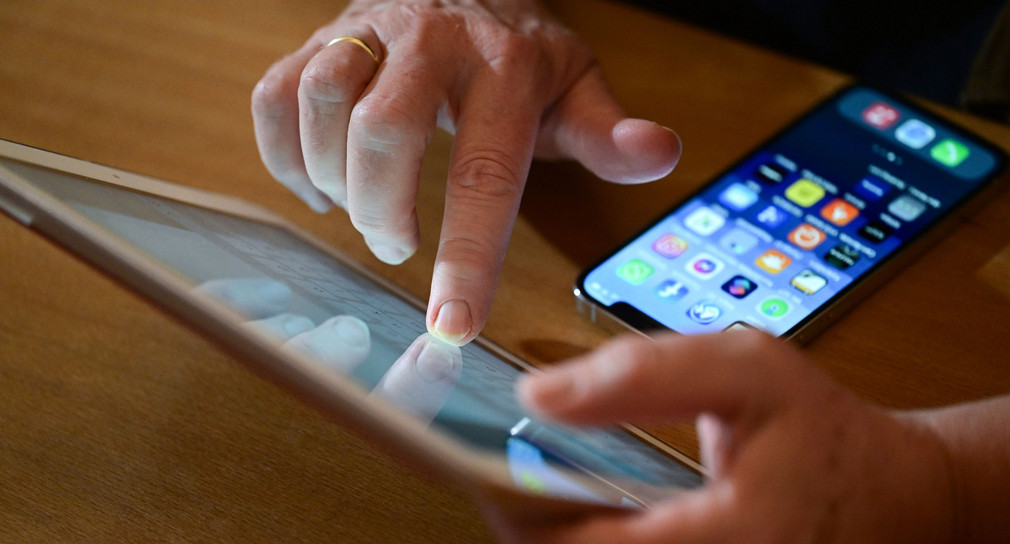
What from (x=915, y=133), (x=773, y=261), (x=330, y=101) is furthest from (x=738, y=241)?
(x=330, y=101)

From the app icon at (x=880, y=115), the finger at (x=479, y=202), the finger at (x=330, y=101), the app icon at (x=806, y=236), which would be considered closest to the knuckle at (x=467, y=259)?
the finger at (x=479, y=202)

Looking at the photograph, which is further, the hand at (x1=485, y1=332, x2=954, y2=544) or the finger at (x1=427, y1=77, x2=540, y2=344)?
the finger at (x1=427, y1=77, x2=540, y2=344)

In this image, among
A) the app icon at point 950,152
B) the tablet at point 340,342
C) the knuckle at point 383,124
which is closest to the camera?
the tablet at point 340,342

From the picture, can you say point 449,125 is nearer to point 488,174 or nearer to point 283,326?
point 488,174

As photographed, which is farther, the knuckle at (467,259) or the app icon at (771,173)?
the app icon at (771,173)

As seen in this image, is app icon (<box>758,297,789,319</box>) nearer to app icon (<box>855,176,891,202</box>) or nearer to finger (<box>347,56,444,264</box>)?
app icon (<box>855,176,891,202</box>)

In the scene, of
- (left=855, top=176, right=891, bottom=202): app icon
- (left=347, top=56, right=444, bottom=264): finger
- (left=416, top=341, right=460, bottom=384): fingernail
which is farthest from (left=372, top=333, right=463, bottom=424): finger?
(left=855, top=176, right=891, bottom=202): app icon

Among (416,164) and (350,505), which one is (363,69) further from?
(350,505)

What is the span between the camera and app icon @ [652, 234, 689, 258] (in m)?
0.55

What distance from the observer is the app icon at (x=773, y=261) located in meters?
0.53

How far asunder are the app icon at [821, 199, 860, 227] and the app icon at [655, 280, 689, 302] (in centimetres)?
12

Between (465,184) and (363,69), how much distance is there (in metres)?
0.11

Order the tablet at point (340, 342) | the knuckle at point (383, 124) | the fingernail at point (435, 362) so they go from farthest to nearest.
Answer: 1. the knuckle at point (383, 124)
2. the fingernail at point (435, 362)
3. the tablet at point (340, 342)

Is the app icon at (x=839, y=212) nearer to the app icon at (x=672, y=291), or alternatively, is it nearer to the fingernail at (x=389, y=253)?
the app icon at (x=672, y=291)
